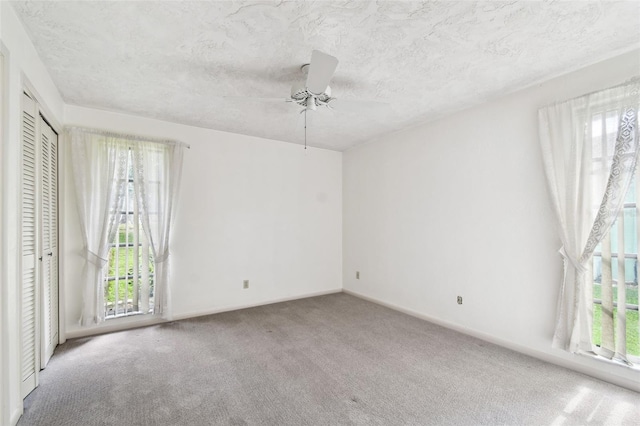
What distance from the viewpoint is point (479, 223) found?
2.97 m

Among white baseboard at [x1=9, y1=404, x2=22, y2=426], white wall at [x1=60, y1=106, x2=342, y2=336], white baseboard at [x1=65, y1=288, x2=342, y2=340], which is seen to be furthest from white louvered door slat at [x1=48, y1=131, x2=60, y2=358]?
white baseboard at [x1=9, y1=404, x2=22, y2=426]

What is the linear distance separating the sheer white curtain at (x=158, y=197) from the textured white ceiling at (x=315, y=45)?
23.5 inches

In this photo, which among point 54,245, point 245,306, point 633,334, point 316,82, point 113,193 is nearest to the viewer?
point 316,82

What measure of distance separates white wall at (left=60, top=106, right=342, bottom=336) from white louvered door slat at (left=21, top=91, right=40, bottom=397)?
995 mm

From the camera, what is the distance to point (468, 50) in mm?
2012

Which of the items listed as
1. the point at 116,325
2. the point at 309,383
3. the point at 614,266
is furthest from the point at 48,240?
the point at 614,266

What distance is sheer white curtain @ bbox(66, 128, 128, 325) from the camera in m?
2.93

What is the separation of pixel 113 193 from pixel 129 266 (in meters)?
0.86

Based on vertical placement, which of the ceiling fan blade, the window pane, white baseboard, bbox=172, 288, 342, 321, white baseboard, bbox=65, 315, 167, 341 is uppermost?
the ceiling fan blade

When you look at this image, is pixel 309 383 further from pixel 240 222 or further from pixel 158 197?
pixel 158 197

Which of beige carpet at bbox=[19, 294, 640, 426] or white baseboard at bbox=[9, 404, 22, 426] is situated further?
beige carpet at bbox=[19, 294, 640, 426]

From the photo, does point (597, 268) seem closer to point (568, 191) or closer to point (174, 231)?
point (568, 191)

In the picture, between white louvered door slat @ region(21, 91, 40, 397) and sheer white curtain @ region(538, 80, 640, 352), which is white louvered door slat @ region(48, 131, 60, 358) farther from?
sheer white curtain @ region(538, 80, 640, 352)

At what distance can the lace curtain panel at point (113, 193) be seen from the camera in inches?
116
